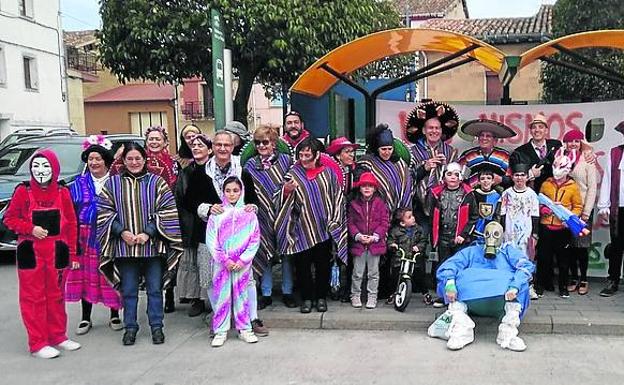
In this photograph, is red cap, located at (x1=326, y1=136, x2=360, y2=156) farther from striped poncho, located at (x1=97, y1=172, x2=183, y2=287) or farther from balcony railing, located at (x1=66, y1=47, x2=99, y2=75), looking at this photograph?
balcony railing, located at (x1=66, y1=47, x2=99, y2=75)

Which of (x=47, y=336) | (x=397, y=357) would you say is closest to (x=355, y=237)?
(x=397, y=357)

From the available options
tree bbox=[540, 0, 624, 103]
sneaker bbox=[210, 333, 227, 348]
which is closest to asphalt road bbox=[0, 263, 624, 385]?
sneaker bbox=[210, 333, 227, 348]

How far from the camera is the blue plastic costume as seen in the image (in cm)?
500

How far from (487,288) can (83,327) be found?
3563 millimetres

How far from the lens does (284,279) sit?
19.7 feet

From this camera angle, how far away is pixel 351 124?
7.98 m

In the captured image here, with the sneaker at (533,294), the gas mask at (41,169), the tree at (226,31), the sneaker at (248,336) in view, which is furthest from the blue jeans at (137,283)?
the tree at (226,31)

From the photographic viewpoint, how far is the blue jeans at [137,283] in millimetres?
5145

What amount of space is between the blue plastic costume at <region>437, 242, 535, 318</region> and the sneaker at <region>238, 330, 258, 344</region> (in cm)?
162

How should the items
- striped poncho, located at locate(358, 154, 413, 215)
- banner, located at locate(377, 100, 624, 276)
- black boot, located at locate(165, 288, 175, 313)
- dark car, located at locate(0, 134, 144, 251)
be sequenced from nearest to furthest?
striped poncho, located at locate(358, 154, 413, 215) < black boot, located at locate(165, 288, 175, 313) < banner, located at locate(377, 100, 624, 276) < dark car, located at locate(0, 134, 144, 251)

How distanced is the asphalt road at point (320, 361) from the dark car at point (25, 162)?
3.28m

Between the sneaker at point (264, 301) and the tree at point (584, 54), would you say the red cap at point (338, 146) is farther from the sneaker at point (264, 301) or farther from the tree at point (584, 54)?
the tree at point (584, 54)

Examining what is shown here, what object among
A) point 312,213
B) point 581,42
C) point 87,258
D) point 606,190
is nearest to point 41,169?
point 87,258

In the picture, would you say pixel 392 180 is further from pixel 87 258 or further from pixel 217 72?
pixel 87 258
